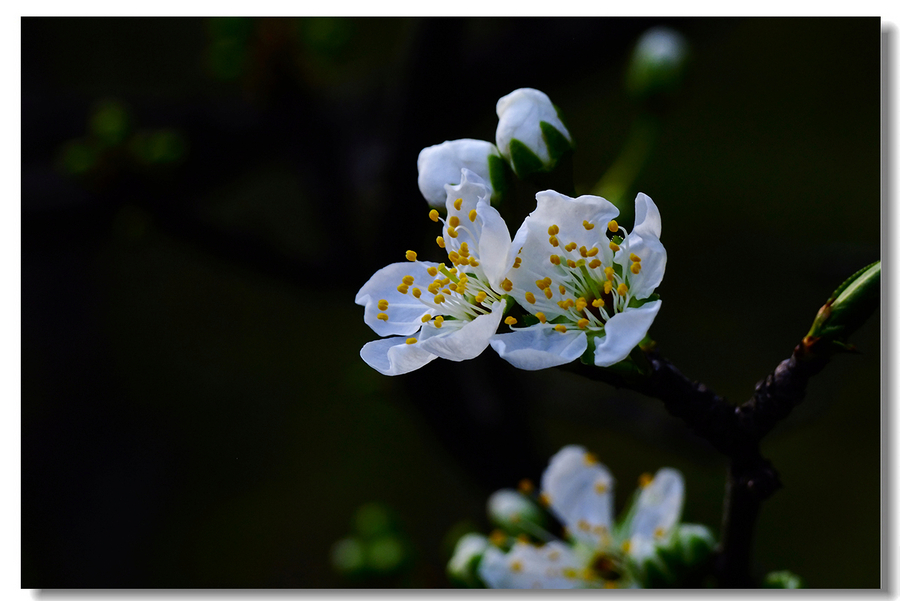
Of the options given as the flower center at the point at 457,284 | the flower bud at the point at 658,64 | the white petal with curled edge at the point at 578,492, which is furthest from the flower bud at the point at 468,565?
the flower bud at the point at 658,64

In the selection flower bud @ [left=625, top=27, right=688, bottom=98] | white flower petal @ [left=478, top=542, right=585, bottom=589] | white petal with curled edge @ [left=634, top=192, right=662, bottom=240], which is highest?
flower bud @ [left=625, top=27, right=688, bottom=98]

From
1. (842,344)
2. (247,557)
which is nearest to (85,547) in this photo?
(247,557)

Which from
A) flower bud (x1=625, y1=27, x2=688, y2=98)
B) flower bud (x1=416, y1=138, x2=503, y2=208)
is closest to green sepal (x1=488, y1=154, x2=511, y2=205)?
flower bud (x1=416, y1=138, x2=503, y2=208)

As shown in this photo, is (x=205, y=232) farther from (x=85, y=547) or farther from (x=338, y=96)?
(x=85, y=547)

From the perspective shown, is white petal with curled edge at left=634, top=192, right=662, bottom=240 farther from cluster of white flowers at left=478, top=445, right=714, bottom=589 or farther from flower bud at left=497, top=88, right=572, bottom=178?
cluster of white flowers at left=478, top=445, right=714, bottom=589

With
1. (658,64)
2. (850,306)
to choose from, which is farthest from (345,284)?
(850,306)

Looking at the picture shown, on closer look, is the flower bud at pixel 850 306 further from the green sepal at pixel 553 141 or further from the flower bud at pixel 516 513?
the flower bud at pixel 516 513

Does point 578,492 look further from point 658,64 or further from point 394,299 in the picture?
point 658,64
